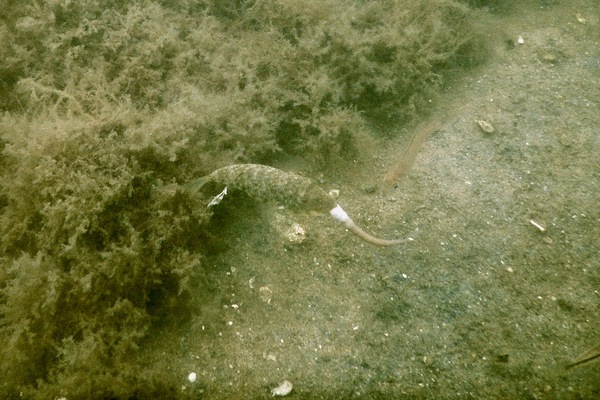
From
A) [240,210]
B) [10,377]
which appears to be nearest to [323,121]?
[240,210]

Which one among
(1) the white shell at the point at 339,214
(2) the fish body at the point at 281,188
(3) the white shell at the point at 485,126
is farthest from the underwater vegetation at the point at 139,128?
(1) the white shell at the point at 339,214

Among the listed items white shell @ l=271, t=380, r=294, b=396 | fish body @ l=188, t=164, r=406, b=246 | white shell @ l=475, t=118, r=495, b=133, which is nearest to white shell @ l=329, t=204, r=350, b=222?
fish body @ l=188, t=164, r=406, b=246

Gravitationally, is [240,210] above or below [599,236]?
above

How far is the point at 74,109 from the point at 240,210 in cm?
198

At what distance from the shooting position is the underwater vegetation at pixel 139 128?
300cm

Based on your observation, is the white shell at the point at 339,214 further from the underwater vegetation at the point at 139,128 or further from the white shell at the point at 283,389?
the white shell at the point at 283,389

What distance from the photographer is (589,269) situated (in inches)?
134

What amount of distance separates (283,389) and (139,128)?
9.42 feet

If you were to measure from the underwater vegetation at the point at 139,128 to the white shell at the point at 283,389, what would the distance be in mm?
960

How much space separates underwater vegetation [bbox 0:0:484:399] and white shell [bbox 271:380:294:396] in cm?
96

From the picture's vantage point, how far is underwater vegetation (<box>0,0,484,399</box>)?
9.83 ft

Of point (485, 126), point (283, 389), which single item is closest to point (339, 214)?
point (283, 389)

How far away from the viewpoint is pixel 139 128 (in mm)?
3355

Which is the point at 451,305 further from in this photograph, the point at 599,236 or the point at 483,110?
the point at 483,110
